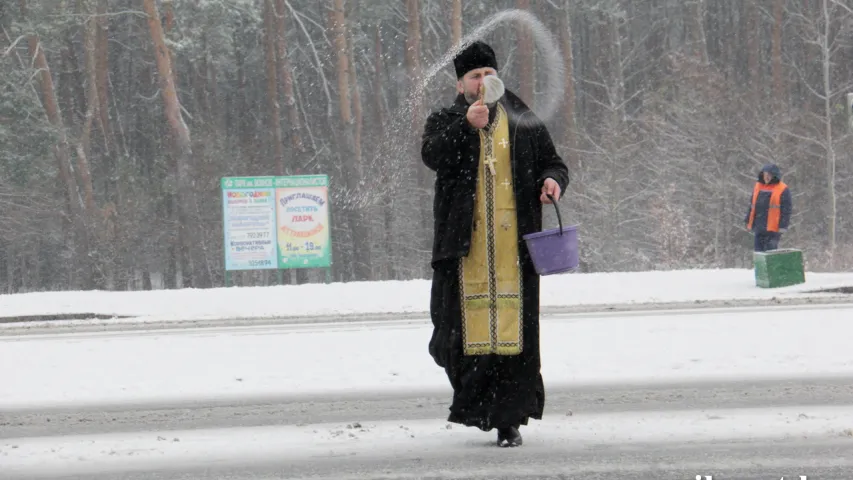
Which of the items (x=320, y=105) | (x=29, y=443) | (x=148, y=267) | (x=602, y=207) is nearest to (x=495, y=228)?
(x=29, y=443)

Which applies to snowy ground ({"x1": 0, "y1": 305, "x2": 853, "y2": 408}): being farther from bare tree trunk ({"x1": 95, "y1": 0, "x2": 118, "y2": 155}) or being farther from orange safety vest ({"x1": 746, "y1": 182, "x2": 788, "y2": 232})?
bare tree trunk ({"x1": 95, "y1": 0, "x2": 118, "y2": 155})

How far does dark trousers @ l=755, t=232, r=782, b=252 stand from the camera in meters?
18.5

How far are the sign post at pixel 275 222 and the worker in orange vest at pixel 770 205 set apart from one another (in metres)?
7.55

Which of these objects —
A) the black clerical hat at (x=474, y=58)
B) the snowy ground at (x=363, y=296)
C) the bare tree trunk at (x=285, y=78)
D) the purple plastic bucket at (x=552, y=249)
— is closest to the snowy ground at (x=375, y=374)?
the snowy ground at (x=363, y=296)

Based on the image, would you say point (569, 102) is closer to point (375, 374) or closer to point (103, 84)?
point (103, 84)

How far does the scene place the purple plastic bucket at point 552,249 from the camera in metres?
6.00

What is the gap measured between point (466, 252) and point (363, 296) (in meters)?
12.9

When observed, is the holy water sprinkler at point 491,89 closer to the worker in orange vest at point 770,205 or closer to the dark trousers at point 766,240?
the worker in orange vest at point 770,205

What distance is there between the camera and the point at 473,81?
20.6ft

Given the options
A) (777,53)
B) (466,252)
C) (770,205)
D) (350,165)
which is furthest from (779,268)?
(777,53)

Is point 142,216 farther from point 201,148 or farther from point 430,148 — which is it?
point 430,148

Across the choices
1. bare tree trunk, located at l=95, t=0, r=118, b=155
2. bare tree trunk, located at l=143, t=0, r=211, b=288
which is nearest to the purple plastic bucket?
bare tree trunk, located at l=143, t=0, r=211, b=288

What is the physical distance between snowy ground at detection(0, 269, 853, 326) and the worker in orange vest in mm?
847

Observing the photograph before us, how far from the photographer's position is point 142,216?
3303 cm
